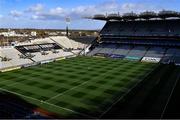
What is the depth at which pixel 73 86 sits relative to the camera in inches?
1379

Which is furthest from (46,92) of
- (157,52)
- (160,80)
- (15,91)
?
(157,52)

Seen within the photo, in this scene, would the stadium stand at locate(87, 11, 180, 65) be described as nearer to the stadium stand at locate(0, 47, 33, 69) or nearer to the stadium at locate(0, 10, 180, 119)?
the stadium at locate(0, 10, 180, 119)

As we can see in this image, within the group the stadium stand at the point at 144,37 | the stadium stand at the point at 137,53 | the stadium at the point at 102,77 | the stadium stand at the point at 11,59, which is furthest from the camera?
the stadium stand at the point at 137,53

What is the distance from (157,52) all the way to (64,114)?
159 feet

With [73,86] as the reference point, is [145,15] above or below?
above

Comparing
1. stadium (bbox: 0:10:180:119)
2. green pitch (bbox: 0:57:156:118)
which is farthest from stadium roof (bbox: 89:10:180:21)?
green pitch (bbox: 0:57:156:118)

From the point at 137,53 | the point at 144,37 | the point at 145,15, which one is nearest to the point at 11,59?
the point at 137,53

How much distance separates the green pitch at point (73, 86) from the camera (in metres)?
26.9

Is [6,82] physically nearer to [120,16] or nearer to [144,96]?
[144,96]

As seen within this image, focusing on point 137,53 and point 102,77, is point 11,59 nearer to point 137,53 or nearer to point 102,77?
point 102,77

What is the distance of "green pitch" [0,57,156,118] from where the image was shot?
88.3ft

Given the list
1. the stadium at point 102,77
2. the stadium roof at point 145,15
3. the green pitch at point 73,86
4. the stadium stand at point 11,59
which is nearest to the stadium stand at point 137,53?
the stadium at point 102,77

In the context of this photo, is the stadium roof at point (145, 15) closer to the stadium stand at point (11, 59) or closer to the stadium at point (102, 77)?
the stadium at point (102, 77)

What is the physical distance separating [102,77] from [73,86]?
322 inches
